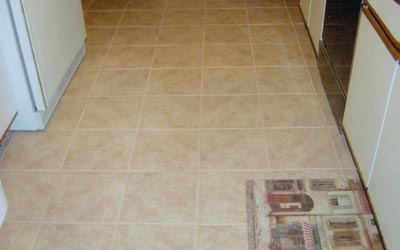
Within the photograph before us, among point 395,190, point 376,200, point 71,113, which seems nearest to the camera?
point 395,190

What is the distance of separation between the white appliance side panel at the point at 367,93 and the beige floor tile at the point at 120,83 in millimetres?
1140

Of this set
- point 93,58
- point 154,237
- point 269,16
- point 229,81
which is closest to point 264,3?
point 269,16

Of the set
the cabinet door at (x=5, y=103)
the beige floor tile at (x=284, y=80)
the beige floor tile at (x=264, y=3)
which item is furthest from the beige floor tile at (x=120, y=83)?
the beige floor tile at (x=264, y=3)

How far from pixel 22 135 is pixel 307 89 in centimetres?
144

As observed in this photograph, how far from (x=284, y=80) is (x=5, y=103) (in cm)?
140

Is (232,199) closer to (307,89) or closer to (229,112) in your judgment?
(229,112)

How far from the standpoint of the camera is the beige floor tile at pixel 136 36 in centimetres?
305

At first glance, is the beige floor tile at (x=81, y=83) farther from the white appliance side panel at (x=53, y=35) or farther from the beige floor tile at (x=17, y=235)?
the beige floor tile at (x=17, y=235)

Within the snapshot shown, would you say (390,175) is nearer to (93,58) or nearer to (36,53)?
(36,53)

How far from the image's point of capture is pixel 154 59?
→ 2861 millimetres

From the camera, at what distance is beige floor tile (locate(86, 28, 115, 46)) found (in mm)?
3051

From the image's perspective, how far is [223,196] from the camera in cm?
192

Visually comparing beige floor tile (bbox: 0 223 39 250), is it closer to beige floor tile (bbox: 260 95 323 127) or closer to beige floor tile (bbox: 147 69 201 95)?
beige floor tile (bbox: 147 69 201 95)

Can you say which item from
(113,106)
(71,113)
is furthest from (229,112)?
(71,113)
